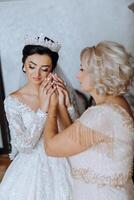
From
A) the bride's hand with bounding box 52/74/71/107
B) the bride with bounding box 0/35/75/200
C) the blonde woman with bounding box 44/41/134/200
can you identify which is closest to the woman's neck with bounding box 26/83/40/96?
the bride with bounding box 0/35/75/200

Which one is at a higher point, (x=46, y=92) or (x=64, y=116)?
(x=46, y=92)

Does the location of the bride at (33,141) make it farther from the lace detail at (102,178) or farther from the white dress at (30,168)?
the lace detail at (102,178)

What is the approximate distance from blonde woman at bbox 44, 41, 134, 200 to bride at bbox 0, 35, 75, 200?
30cm

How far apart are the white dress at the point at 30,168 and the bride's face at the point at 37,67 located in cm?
15

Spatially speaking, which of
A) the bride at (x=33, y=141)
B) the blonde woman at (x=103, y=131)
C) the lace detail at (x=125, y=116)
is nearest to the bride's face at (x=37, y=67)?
the bride at (x=33, y=141)

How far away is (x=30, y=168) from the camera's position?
1.77 m

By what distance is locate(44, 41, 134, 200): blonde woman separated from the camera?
4.27ft

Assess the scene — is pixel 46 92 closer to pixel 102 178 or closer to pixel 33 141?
pixel 33 141

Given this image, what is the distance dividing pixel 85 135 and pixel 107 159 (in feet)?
0.46

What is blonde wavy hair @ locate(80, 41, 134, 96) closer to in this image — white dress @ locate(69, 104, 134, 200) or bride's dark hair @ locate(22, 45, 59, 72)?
white dress @ locate(69, 104, 134, 200)

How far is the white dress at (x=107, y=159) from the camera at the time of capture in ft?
4.33

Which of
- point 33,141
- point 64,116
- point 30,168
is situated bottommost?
point 30,168

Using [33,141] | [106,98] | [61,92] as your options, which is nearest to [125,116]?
[106,98]

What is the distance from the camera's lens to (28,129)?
5.61 ft
